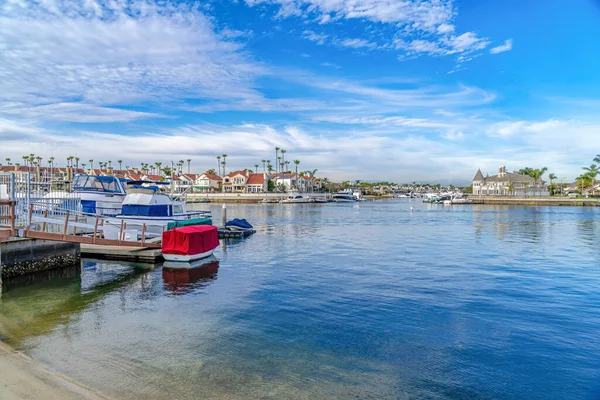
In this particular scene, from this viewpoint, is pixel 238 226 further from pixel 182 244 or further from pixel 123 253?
pixel 182 244

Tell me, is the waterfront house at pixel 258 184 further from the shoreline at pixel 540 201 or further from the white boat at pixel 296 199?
the shoreline at pixel 540 201

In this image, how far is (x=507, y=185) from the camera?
159125mm

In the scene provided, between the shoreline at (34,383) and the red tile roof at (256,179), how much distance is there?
5900 inches

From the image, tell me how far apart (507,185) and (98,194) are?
16212 centimetres

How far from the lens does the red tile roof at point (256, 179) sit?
15888cm

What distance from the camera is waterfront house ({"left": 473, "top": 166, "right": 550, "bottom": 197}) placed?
490 feet

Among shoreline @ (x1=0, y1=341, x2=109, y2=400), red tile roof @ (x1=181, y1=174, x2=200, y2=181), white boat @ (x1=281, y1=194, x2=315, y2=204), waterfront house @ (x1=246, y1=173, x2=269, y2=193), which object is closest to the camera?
shoreline @ (x1=0, y1=341, x2=109, y2=400)

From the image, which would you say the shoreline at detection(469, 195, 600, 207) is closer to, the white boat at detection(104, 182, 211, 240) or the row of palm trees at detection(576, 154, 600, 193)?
the row of palm trees at detection(576, 154, 600, 193)

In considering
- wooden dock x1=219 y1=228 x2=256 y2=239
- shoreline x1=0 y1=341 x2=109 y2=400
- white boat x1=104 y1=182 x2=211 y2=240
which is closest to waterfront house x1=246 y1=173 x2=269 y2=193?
wooden dock x1=219 y1=228 x2=256 y2=239

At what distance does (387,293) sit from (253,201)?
4719 inches

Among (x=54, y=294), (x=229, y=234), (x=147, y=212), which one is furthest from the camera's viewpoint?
(x=229, y=234)

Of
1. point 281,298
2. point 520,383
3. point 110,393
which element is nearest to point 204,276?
point 281,298

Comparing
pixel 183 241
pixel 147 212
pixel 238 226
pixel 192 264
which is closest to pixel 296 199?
pixel 238 226

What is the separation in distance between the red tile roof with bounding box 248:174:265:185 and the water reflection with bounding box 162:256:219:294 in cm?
13332
